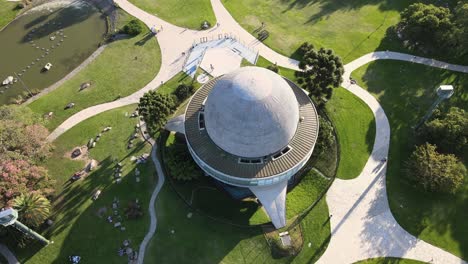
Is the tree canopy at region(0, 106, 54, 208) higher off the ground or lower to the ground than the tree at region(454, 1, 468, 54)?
lower

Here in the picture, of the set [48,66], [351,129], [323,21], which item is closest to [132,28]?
[48,66]

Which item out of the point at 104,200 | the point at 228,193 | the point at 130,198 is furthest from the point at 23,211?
the point at 228,193

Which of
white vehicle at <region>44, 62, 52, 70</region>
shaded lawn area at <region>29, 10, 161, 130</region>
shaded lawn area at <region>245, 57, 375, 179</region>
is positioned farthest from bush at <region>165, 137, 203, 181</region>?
white vehicle at <region>44, 62, 52, 70</region>

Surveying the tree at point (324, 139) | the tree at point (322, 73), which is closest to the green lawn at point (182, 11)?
the tree at point (322, 73)

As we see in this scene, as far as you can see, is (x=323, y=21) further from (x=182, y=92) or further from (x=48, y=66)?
(x=48, y=66)

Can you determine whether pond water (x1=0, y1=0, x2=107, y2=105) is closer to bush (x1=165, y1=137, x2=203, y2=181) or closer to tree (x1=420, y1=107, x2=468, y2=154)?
bush (x1=165, y1=137, x2=203, y2=181)

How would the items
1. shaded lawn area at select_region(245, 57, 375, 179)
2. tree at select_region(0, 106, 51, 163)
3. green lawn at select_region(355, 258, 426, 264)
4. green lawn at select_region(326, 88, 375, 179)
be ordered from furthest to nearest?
green lawn at select_region(326, 88, 375, 179) → shaded lawn area at select_region(245, 57, 375, 179) → tree at select_region(0, 106, 51, 163) → green lawn at select_region(355, 258, 426, 264)
